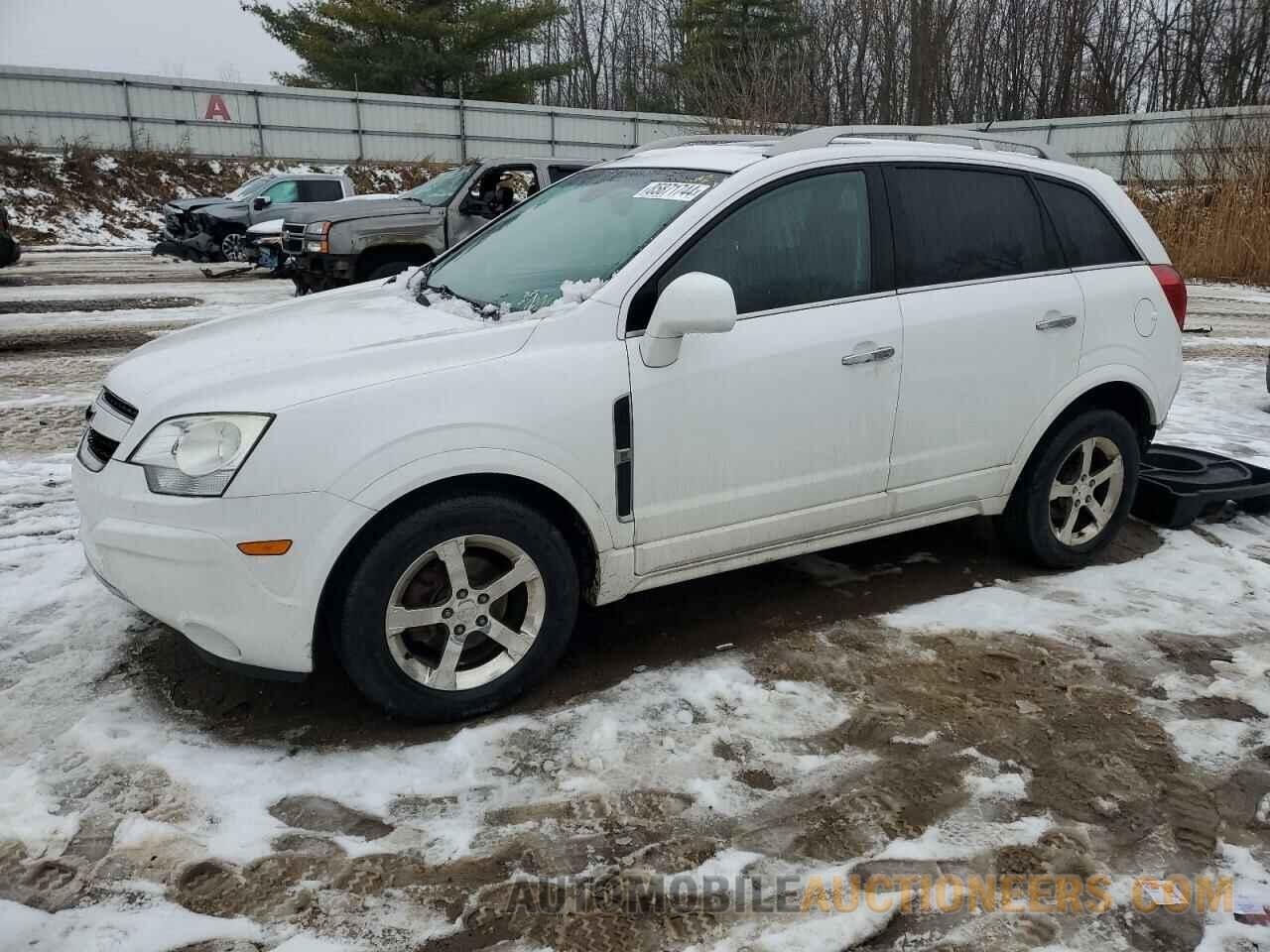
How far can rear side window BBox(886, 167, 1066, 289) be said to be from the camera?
3969mm

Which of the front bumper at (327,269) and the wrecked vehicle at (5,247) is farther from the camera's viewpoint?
the wrecked vehicle at (5,247)

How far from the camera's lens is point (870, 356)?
3.76m

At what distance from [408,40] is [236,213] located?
67.8 ft

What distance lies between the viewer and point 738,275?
11.8ft

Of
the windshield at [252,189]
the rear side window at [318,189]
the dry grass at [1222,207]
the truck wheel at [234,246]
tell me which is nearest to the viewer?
the dry grass at [1222,207]

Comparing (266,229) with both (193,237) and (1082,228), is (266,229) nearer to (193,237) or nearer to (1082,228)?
(193,237)

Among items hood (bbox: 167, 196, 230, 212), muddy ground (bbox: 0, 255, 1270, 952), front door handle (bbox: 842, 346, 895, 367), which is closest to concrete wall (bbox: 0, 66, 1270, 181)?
hood (bbox: 167, 196, 230, 212)

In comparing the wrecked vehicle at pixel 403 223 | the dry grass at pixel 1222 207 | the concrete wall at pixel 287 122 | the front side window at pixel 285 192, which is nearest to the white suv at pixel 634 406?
the wrecked vehicle at pixel 403 223

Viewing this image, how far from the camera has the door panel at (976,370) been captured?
391cm

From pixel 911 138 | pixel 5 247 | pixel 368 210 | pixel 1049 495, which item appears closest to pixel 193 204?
pixel 5 247

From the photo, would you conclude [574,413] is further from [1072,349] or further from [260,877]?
[1072,349]

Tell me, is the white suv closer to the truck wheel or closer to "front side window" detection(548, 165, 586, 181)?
"front side window" detection(548, 165, 586, 181)

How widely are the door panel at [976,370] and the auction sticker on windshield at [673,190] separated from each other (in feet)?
3.01

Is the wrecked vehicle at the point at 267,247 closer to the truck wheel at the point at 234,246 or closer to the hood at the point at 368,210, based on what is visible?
the truck wheel at the point at 234,246
